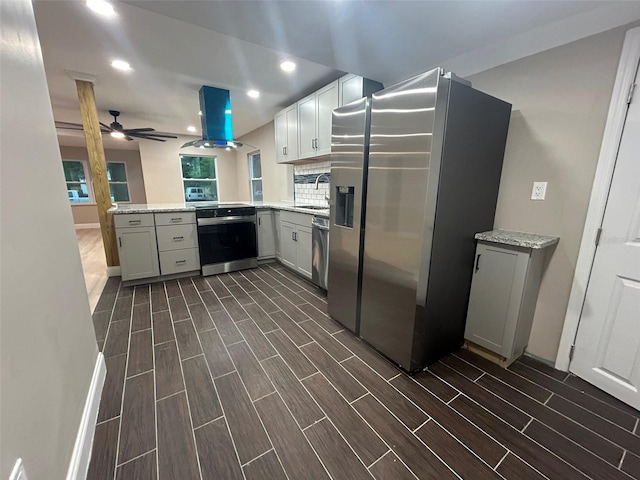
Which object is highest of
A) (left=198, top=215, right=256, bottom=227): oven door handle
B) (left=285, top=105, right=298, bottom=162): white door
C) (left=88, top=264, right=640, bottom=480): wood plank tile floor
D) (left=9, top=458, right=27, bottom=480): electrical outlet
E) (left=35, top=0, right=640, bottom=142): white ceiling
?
(left=35, top=0, right=640, bottom=142): white ceiling

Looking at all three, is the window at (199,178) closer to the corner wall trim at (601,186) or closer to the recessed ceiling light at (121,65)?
the recessed ceiling light at (121,65)

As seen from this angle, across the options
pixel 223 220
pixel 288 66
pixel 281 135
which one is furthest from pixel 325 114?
pixel 223 220

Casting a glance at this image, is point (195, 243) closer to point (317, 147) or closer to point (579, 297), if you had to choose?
point (317, 147)

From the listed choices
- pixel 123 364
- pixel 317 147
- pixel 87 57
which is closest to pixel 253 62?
pixel 317 147

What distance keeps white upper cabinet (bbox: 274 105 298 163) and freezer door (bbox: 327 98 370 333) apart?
1746 mm

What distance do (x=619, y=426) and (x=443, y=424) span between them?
0.93m

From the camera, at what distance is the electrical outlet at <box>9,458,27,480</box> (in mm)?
679

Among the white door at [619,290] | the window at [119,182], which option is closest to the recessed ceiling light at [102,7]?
the white door at [619,290]

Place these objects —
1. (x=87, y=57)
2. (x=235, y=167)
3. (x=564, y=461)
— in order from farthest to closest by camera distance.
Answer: (x=235, y=167), (x=87, y=57), (x=564, y=461)

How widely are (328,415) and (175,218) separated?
2869 millimetres

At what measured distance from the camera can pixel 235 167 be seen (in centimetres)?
725

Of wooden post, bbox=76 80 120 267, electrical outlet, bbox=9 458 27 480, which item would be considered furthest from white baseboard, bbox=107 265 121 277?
electrical outlet, bbox=9 458 27 480

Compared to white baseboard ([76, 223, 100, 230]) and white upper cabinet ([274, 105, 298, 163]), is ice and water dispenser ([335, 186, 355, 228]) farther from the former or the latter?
white baseboard ([76, 223, 100, 230])

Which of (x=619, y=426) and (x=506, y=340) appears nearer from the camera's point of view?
(x=619, y=426)
